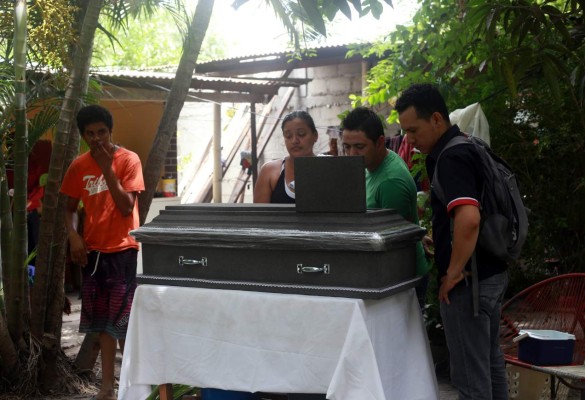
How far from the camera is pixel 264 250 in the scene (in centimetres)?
345

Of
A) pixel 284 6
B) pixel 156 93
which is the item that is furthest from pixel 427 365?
pixel 156 93

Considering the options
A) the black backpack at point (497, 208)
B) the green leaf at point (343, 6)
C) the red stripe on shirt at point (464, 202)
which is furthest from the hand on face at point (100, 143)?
the red stripe on shirt at point (464, 202)

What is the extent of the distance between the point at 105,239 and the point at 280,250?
84.0 inches

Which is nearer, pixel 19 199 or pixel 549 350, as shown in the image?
pixel 549 350

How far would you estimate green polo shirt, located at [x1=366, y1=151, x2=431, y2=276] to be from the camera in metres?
3.90

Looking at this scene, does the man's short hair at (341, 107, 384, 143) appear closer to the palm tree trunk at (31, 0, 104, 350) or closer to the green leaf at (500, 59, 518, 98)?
the green leaf at (500, 59, 518, 98)

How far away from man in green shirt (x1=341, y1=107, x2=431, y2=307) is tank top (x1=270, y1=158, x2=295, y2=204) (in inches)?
24.1

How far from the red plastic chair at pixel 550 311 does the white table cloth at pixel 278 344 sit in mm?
1148

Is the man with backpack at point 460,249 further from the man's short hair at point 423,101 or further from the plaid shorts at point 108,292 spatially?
the plaid shorts at point 108,292

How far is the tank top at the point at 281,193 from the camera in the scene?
462cm

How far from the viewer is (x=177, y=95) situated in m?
5.86

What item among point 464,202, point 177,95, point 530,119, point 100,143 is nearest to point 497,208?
point 464,202

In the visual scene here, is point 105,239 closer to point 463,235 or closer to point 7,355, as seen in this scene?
point 7,355

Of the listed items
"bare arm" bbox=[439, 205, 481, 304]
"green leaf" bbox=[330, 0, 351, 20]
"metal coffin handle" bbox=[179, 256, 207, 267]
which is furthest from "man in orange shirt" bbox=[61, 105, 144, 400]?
"bare arm" bbox=[439, 205, 481, 304]
